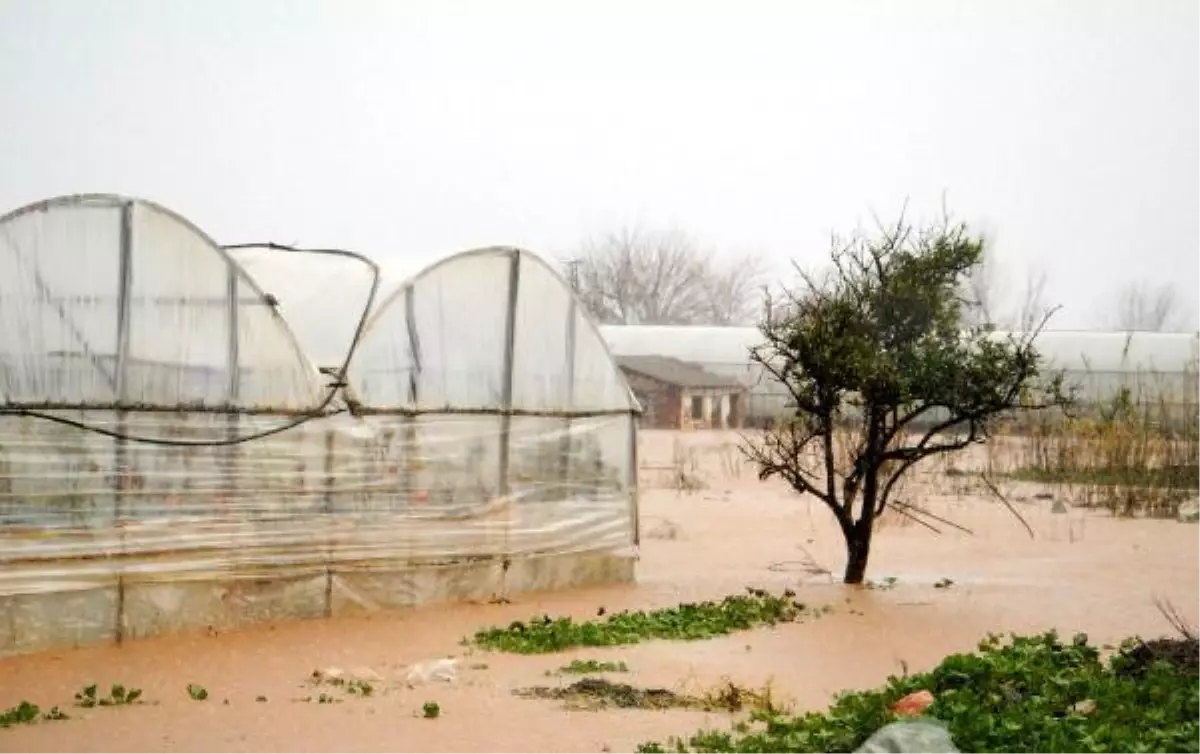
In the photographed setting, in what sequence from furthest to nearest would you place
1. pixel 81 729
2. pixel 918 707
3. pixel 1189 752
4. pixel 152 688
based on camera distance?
pixel 152 688 < pixel 81 729 < pixel 918 707 < pixel 1189 752

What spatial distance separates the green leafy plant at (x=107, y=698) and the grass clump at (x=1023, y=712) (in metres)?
3.83

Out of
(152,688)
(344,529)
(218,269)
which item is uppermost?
(218,269)

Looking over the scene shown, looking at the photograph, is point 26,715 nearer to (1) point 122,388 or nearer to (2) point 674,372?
(1) point 122,388

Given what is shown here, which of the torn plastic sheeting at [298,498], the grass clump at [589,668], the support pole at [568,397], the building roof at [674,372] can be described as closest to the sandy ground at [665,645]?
the grass clump at [589,668]

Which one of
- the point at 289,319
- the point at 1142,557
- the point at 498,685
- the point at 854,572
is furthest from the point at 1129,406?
the point at 498,685

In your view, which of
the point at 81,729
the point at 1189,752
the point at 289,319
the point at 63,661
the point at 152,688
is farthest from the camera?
the point at 289,319

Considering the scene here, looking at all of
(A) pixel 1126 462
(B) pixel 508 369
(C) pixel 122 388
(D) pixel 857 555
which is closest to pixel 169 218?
(C) pixel 122 388

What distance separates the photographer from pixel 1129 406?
999 inches

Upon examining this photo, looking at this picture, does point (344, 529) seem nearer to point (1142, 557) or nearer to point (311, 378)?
point (311, 378)

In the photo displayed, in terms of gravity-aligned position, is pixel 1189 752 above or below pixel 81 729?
above

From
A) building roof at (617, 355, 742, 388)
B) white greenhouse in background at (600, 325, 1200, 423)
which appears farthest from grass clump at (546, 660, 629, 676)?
building roof at (617, 355, 742, 388)

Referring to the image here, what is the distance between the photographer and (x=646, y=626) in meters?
12.2

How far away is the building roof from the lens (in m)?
44.2

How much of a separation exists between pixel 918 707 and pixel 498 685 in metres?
3.60
